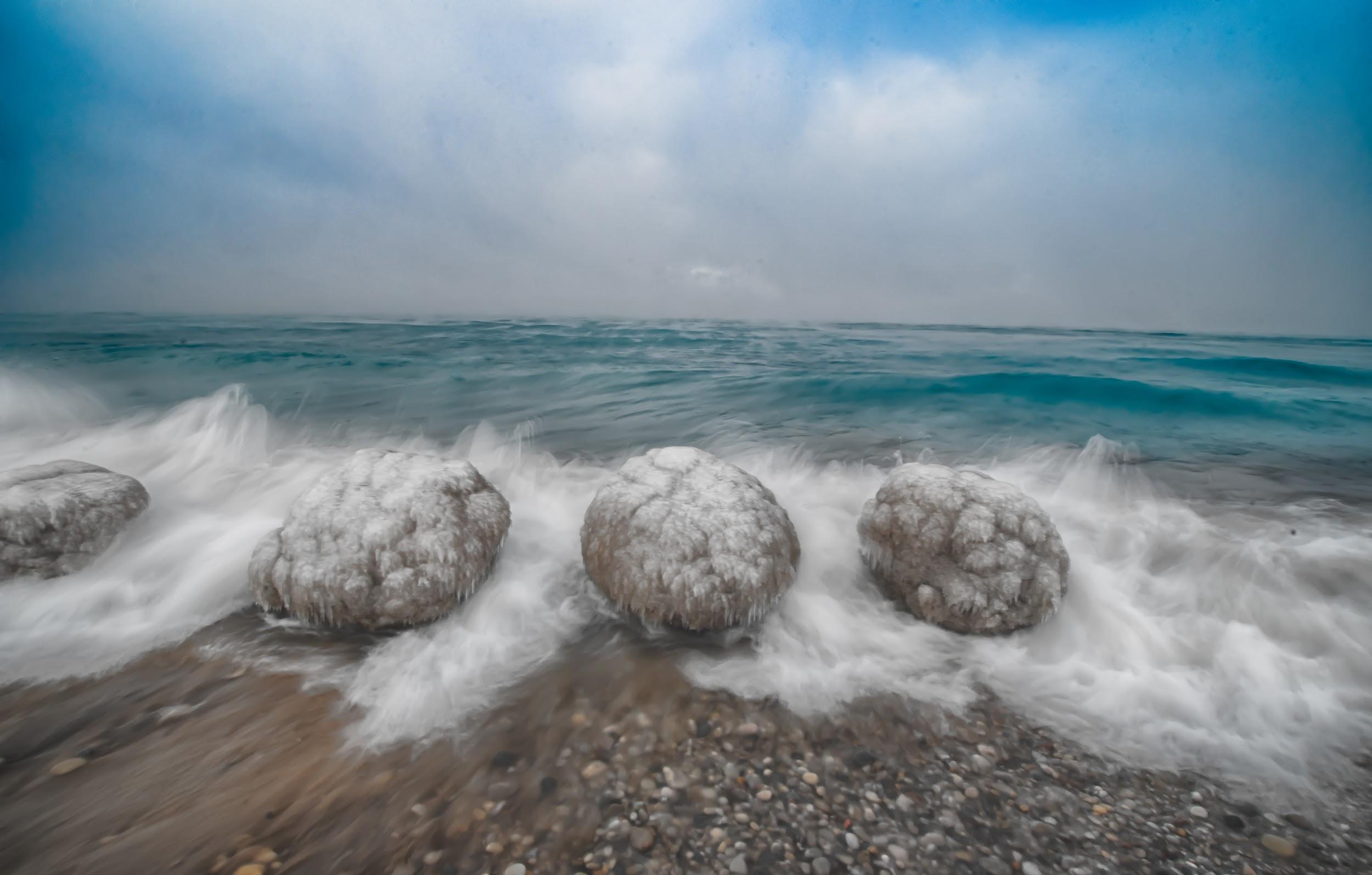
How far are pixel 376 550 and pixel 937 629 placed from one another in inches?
154

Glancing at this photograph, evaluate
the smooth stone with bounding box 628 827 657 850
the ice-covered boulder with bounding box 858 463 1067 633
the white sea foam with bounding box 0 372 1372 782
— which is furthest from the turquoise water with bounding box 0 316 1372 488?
the smooth stone with bounding box 628 827 657 850

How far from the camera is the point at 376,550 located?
350cm

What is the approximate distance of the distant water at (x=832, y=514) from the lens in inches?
121

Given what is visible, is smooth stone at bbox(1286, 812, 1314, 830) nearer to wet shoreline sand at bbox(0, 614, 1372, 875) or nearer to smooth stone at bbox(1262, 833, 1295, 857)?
wet shoreline sand at bbox(0, 614, 1372, 875)

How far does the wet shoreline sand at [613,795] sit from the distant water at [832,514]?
0.23 metres

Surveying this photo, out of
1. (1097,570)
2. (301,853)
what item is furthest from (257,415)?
(1097,570)

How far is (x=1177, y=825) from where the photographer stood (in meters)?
2.21

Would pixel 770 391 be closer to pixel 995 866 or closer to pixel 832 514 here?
pixel 832 514

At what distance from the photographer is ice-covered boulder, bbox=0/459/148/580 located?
12.6ft

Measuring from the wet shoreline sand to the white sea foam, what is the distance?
0.21m

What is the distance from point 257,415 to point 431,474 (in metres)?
6.07

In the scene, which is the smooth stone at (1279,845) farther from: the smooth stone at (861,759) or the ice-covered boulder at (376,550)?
the ice-covered boulder at (376,550)

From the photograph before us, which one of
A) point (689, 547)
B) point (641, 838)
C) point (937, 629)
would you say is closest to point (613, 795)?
point (641, 838)

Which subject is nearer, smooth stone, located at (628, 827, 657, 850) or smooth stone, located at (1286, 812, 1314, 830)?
smooth stone, located at (628, 827, 657, 850)
